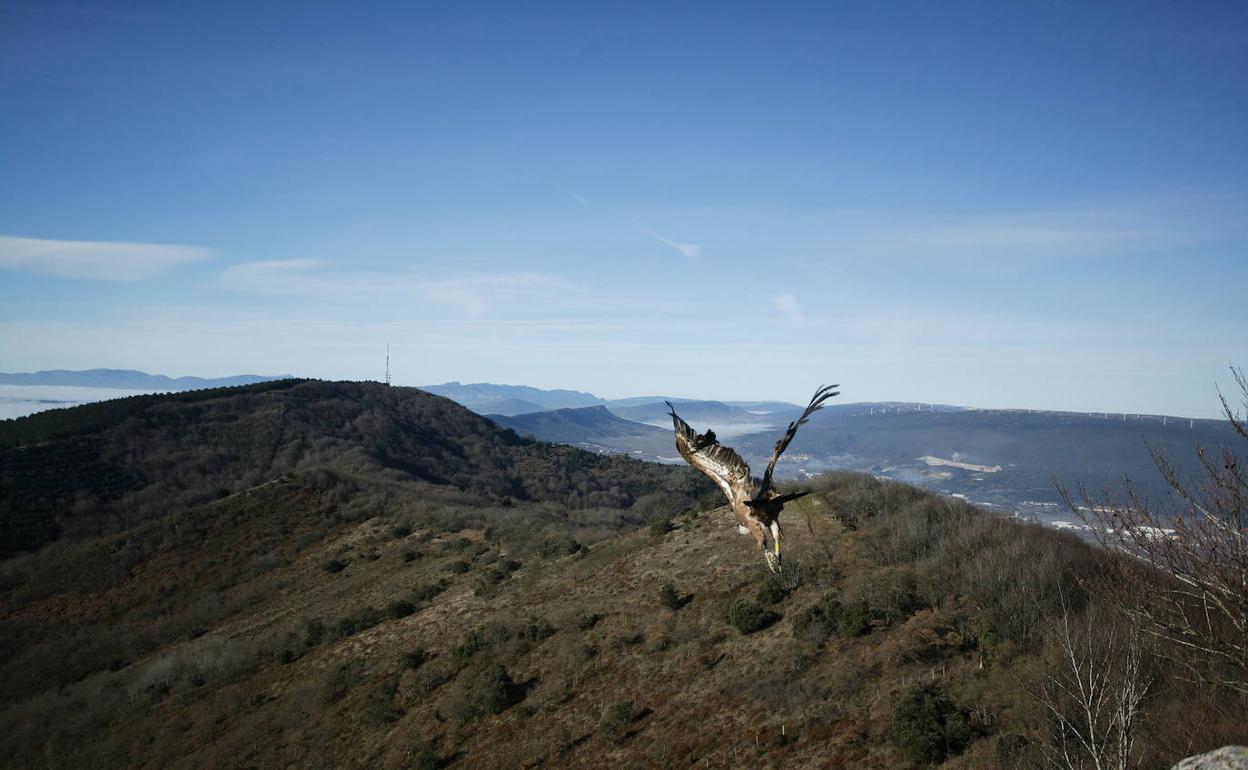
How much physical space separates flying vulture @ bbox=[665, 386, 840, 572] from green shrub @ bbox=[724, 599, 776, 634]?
14.5m

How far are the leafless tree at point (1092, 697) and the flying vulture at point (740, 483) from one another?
7356 millimetres

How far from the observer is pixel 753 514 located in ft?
18.7

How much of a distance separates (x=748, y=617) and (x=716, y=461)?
1523 cm

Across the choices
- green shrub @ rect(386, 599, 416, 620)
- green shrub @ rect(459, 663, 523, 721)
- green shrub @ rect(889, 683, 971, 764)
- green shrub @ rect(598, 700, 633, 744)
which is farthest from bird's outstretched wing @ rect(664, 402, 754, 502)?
green shrub @ rect(386, 599, 416, 620)

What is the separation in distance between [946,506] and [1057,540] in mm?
3750

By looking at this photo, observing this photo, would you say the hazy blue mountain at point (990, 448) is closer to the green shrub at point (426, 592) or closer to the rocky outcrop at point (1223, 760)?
the green shrub at point (426, 592)

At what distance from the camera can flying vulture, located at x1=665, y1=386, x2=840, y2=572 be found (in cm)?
568

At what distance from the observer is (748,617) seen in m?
19.6

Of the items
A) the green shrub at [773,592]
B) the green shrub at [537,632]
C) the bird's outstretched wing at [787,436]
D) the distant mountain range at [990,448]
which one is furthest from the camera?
the distant mountain range at [990,448]

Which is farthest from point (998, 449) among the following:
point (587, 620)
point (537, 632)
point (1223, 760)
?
point (1223, 760)

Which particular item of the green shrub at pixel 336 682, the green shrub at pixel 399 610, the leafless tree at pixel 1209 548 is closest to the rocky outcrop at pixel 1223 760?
the leafless tree at pixel 1209 548

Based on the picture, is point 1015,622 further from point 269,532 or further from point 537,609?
point 269,532

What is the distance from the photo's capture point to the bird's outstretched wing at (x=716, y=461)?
5.78 meters

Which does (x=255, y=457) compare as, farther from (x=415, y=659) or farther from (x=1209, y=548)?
(x=1209, y=548)
